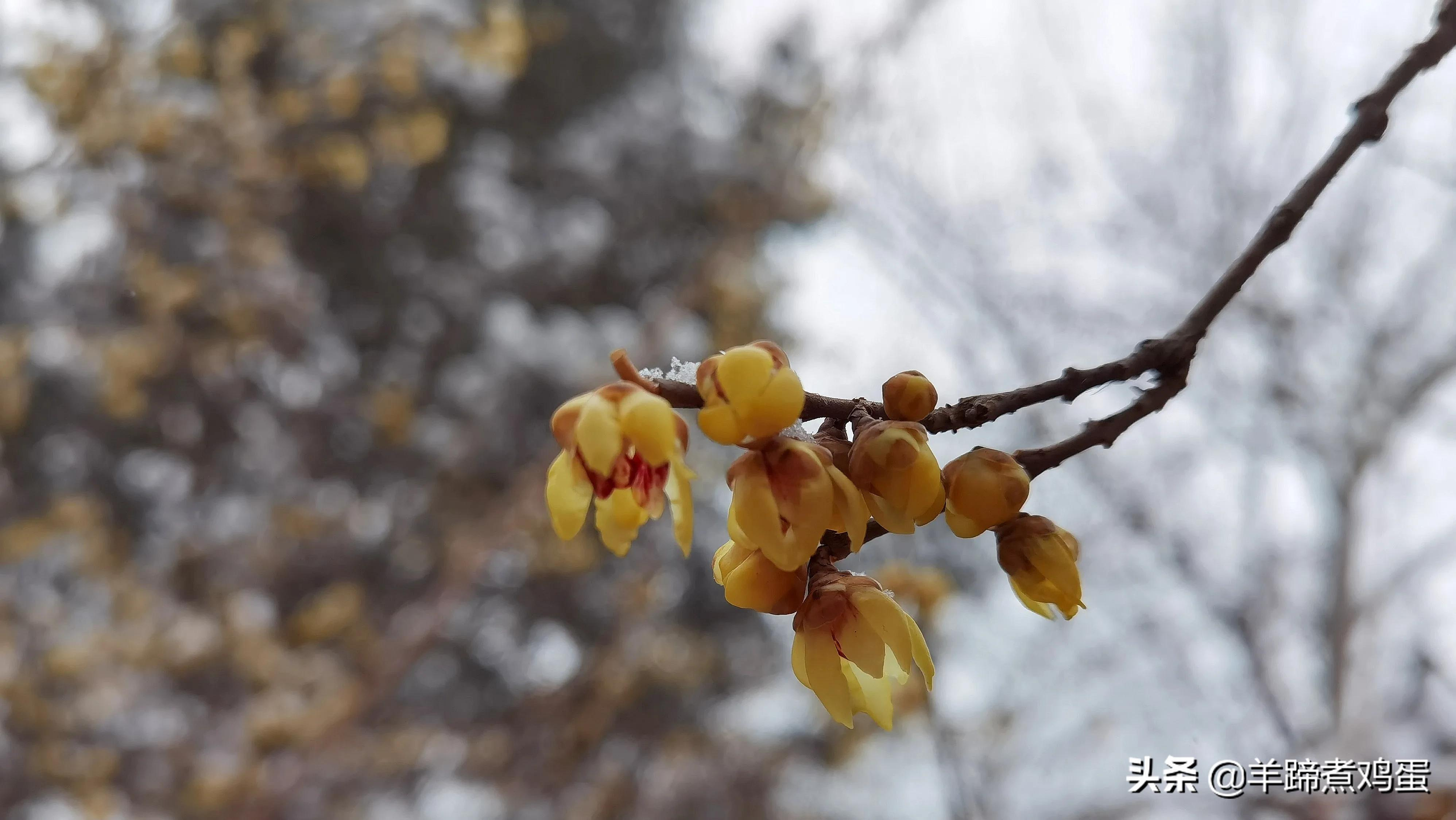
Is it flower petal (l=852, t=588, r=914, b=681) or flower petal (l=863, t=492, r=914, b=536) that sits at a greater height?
flower petal (l=863, t=492, r=914, b=536)

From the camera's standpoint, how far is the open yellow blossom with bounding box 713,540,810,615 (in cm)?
28

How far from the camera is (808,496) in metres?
0.25

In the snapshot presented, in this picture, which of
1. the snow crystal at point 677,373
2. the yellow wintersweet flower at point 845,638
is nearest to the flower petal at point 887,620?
the yellow wintersweet flower at point 845,638

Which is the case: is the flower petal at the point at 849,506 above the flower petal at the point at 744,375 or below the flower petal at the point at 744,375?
below

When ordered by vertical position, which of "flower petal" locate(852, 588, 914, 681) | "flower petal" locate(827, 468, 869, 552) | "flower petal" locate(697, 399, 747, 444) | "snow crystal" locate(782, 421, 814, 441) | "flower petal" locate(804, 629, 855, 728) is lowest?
"flower petal" locate(804, 629, 855, 728)

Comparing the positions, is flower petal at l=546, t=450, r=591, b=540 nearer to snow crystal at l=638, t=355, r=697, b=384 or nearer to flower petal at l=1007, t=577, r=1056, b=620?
snow crystal at l=638, t=355, r=697, b=384

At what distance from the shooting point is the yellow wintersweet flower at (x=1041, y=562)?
0.99 ft

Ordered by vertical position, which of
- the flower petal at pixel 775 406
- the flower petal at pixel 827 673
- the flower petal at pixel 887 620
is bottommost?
the flower petal at pixel 827 673

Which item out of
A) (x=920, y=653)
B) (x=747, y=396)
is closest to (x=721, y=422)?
(x=747, y=396)

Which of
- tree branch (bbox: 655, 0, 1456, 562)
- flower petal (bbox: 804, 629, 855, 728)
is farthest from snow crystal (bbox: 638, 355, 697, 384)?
flower petal (bbox: 804, 629, 855, 728)

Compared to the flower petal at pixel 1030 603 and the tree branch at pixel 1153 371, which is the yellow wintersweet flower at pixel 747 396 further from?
the flower petal at pixel 1030 603

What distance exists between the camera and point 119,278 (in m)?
1.82

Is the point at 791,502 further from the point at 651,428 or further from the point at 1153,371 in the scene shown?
the point at 1153,371

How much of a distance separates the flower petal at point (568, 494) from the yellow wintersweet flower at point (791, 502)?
0.17ft
